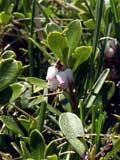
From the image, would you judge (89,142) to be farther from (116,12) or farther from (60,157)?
(116,12)

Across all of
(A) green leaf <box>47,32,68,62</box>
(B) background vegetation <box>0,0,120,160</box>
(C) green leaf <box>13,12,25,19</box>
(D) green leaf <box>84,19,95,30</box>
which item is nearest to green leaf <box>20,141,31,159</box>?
(B) background vegetation <box>0,0,120,160</box>

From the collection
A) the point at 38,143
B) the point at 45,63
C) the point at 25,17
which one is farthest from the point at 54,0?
the point at 38,143

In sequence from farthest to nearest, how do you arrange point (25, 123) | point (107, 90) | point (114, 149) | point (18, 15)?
point (18, 15) → point (107, 90) → point (25, 123) → point (114, 149)

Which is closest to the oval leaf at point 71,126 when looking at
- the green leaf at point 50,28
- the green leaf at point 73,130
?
the green leaf at point 73,130

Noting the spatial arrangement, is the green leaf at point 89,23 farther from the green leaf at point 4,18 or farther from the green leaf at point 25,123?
the green leaf at point 25,123

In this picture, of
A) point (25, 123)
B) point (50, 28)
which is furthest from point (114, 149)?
point (50, 28)

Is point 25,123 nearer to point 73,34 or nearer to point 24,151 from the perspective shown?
point 24,151

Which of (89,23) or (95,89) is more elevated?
(89,23)
